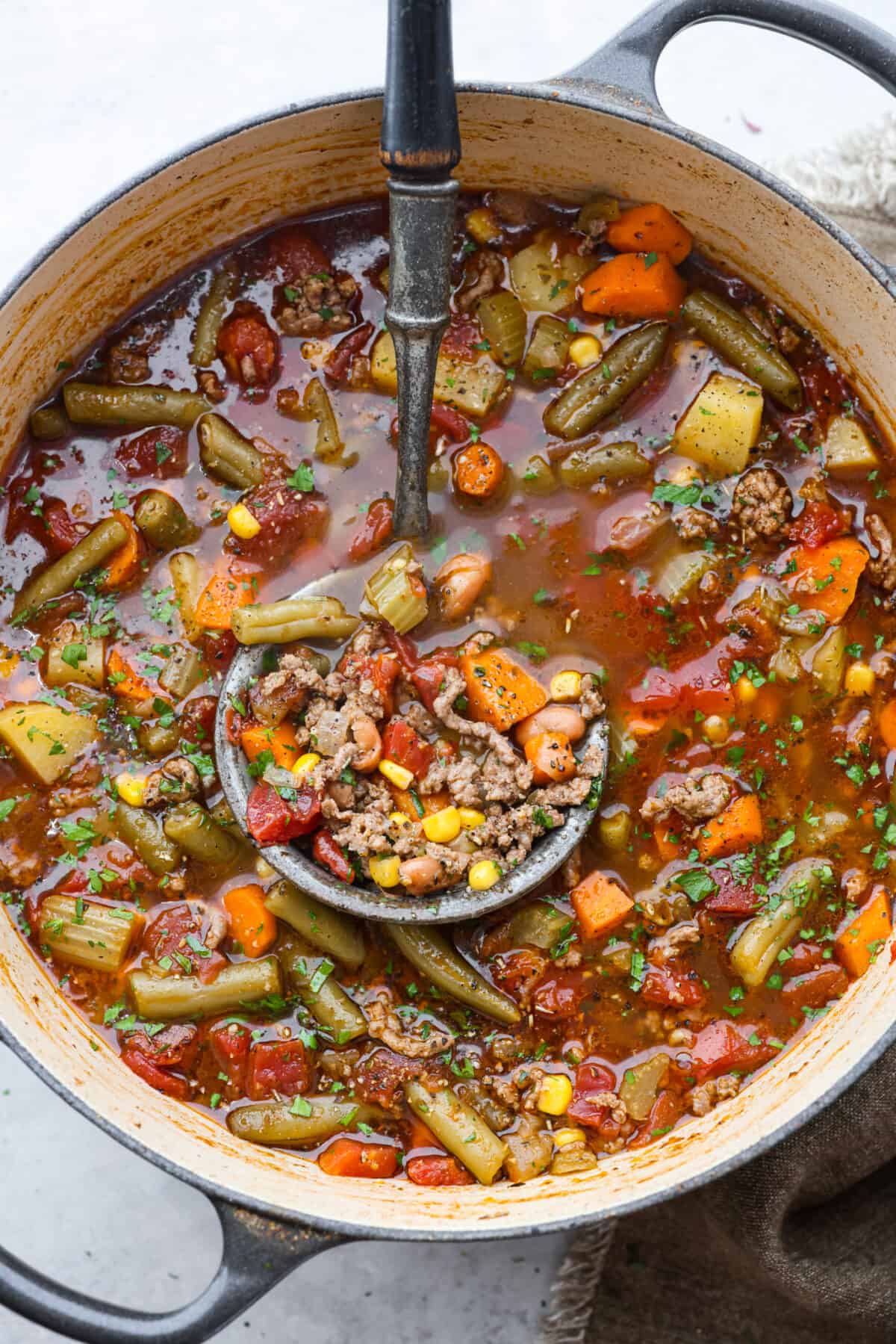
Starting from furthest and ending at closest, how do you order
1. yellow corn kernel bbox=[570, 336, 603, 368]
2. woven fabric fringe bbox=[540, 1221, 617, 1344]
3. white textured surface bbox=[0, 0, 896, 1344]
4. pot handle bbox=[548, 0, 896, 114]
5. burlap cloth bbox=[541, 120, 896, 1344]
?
white textured surface bbox=[0, 0, 896, 1344] < woven fabric fringe bbox=[540, 1221, 617, 1344] < burlap cloth bbox=[541, 120, 896, 1344] < yellow corn kernel bbox=[570, 336, 603, 368] < pot handle bbox=[548, 0, 896, 114]

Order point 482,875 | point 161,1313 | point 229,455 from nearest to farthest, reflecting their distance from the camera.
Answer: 1. point 161,1313
2. point 482,875
3. point 229,455

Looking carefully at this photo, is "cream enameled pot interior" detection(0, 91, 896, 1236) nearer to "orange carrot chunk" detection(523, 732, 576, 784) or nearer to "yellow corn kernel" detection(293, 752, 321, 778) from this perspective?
"yellow corn kernel" detection(293, 752, 321, 778)

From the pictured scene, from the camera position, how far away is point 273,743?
3758 mm

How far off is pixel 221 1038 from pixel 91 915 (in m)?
0.57

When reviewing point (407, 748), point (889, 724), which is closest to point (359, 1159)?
point (407, 748)

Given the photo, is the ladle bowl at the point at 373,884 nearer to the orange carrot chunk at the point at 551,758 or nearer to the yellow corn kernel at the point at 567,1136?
the orange carrot chunk at the point at 551,758

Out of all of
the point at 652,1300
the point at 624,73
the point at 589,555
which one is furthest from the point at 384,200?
the point at 652,1300

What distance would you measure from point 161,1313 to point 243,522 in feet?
7.43

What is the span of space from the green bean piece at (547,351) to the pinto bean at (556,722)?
1071mm

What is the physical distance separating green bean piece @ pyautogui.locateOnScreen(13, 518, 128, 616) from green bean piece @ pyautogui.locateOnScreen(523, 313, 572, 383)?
1.40 m

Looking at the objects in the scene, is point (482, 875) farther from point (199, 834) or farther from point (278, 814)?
point (199, 834)

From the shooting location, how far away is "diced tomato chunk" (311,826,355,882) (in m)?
3.66

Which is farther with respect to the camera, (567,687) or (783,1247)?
(783,1247)

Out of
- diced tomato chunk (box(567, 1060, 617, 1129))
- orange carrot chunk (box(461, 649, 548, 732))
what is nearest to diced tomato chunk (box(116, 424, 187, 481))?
orange carrot chunk (box(461, 649, 548, 732))
